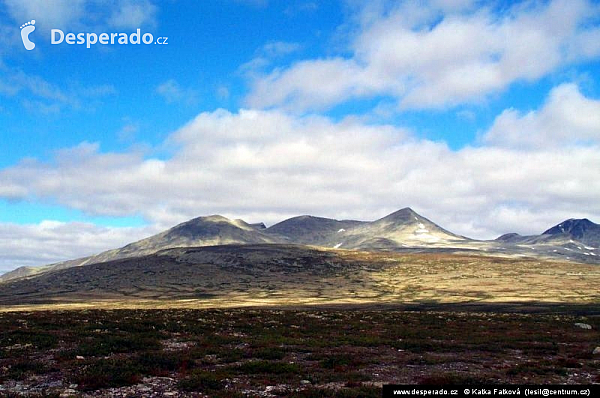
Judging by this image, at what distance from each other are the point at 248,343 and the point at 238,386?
1416 cm

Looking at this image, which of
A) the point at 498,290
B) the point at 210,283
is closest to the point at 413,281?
the point at 498,290

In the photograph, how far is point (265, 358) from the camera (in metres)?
28.7

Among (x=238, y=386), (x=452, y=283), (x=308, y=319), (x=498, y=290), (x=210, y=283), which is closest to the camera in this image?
(x=238, y=386)

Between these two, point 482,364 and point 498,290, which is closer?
point 482,364

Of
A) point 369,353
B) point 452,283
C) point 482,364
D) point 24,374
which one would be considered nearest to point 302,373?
point 369,353

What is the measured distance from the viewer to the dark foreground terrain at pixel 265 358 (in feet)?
68.6

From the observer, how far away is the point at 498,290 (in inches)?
5974

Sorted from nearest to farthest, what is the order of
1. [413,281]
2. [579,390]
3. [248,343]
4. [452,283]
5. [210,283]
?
[579,390], [248,343], [452,283], [413,281], [210,283]

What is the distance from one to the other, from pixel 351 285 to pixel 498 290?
188 feet

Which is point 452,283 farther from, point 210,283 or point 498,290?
point 210,283

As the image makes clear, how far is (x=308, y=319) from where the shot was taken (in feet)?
182

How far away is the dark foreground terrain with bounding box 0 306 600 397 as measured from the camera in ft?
68.6

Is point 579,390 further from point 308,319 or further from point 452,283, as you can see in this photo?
point 452,283

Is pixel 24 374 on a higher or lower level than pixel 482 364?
higher
